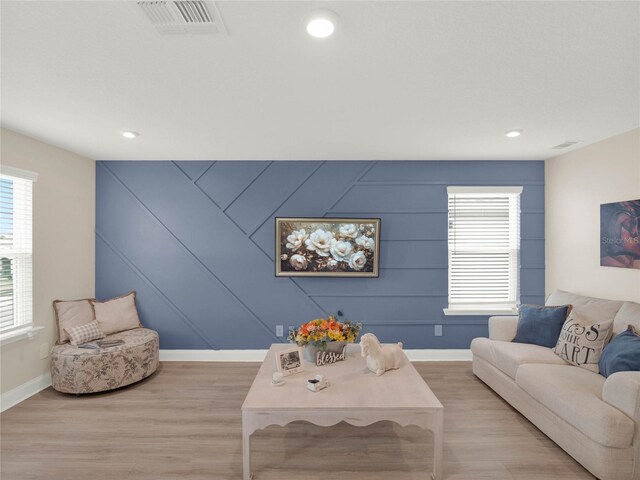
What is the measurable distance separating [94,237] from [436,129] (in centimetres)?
411

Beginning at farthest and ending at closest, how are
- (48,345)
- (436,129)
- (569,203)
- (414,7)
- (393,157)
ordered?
(393,157)
(569,203)
(48,345)
(436,129)
(414,7)

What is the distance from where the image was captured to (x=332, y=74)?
2031mm

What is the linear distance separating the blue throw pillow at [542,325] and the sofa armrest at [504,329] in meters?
0.06

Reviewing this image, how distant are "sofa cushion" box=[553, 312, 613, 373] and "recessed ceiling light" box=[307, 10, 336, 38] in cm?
300

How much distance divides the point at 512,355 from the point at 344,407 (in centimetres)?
183

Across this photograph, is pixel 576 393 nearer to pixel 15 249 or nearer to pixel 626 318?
pixel 626 318

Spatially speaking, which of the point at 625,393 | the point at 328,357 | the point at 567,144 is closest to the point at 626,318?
the point at 625,393

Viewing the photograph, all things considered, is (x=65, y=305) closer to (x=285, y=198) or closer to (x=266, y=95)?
(x=285, y=198)

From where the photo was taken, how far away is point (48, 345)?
135 inches

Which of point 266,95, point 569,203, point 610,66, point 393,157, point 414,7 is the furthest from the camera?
point 393,157

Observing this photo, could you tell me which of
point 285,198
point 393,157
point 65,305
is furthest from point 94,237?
point 393,157

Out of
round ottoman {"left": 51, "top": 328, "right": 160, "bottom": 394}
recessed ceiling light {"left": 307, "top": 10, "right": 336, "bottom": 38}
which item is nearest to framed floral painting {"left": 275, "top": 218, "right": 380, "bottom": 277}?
round ottoman {"left": 51, "top": 328, "right": 160, "bottom": 394}

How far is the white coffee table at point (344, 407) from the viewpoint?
203 cm

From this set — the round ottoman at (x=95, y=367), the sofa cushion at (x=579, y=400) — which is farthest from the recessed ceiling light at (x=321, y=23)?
the round ottoman at (x=95, y=367)
